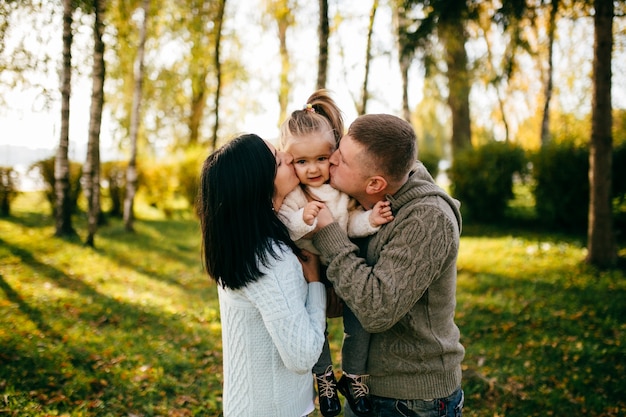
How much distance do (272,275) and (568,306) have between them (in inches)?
233

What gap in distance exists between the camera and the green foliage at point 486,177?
12297mm

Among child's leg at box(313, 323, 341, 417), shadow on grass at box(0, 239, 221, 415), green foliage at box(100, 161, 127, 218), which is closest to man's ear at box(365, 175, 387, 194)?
child's leg at box(313, 323, 341, 417)

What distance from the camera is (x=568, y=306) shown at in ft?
21.2

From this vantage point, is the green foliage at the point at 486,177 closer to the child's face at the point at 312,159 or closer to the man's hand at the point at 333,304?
the child's face at the point at 312,159

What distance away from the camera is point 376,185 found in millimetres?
2051

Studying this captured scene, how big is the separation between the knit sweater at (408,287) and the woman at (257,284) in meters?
0.18

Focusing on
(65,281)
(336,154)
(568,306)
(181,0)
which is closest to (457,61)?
(181,0)

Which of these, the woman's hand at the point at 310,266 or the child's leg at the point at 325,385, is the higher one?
the woman's hand at the point at 310,266

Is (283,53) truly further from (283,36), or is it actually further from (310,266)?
(310,266)

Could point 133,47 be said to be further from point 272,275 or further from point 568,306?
point 272,275

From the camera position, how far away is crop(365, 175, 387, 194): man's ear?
2.02 m

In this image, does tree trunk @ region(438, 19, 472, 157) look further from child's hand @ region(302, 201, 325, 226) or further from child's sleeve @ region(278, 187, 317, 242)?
child's hand @ region(302, 201, 325, 226)

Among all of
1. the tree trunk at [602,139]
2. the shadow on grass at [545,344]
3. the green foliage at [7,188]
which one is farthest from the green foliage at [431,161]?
the green foliage at [7,188]

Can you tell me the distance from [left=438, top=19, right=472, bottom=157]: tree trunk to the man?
7295 mm
